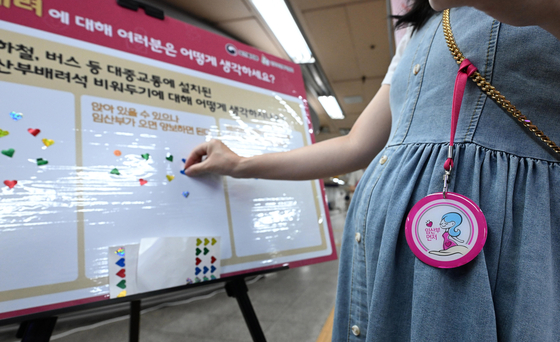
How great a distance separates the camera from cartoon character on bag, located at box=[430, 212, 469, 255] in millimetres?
312

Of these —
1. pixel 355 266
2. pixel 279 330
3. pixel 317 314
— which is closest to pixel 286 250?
pixel 355 266

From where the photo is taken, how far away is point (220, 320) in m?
1.45

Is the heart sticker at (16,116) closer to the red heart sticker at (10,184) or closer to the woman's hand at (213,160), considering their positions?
the red heart sticker at (10,184)

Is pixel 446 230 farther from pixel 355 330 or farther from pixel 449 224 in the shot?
pixel 355 330

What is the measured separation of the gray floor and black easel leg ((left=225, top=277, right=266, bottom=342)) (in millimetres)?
632

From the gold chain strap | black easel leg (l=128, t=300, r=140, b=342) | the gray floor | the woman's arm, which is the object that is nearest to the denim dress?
the gold chain strap

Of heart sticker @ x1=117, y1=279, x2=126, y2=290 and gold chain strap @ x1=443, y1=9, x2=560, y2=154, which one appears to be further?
heart sticker @ x1=117, y1=279, x2=126, y2=290

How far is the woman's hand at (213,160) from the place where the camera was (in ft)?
2.20

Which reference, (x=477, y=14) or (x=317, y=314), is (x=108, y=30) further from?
(x=317, y=314)

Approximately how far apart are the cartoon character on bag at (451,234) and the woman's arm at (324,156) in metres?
0.28

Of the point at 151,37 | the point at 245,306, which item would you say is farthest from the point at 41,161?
the point at 245,306

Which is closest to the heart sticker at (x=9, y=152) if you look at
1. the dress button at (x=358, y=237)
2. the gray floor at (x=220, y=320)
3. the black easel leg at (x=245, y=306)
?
the black easel leg at (x=245, y=306)

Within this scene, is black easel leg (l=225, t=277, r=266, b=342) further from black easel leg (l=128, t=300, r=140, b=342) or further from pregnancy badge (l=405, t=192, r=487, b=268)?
pregnancy badge (l=405, t=192, r=487, b=268)

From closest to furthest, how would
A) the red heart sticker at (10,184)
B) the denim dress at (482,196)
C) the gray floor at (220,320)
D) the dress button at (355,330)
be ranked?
the denim dress at (482,196) < the dress button at (355,330) < the red heart sticker at (10,184) < the gray floor at (220,320)
